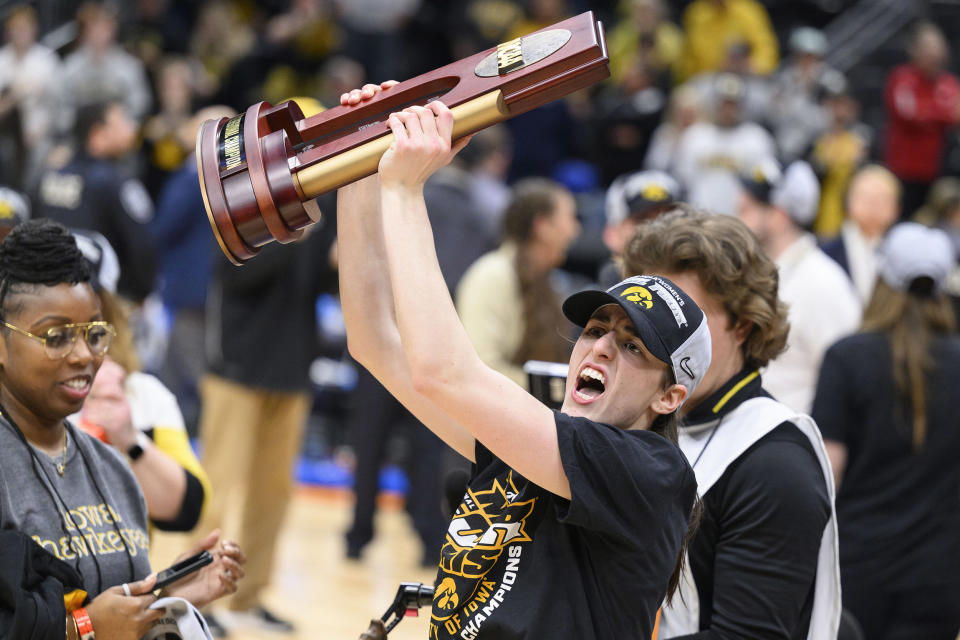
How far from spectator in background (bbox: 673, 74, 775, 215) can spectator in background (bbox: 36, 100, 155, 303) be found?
3.96 m

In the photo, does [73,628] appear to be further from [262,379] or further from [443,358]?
[262,379]

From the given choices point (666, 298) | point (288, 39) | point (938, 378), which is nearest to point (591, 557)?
point (666, 298)

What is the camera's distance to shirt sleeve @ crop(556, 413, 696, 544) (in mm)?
1890

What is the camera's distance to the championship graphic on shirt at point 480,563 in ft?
6.53

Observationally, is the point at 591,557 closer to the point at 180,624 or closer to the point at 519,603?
the point at 519,603

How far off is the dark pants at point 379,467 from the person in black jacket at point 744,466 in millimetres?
3887

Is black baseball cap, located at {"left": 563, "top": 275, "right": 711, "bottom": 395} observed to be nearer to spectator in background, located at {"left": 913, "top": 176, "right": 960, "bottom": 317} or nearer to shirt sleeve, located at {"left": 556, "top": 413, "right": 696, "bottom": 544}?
shirt sleeve, located at {"left": 556, "top": 413, "right": 696, "bottom": 544}

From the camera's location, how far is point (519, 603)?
77.1 inches

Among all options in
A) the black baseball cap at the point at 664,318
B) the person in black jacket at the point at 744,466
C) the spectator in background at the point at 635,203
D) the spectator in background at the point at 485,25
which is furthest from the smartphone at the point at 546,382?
the spectator in background at the point at 485,25

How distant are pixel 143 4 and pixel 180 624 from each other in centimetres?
995

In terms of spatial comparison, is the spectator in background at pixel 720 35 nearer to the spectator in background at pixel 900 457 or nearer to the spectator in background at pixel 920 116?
the spectator in background at pixel 920 116

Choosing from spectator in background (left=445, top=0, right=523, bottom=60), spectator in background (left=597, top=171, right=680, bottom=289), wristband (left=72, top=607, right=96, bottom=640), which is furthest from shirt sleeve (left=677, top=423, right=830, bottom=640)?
spectator in background (left=445, top=0, right=523, bottom=60)

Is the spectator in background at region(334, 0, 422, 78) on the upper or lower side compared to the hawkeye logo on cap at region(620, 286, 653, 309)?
upper

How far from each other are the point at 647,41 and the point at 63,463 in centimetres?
913
